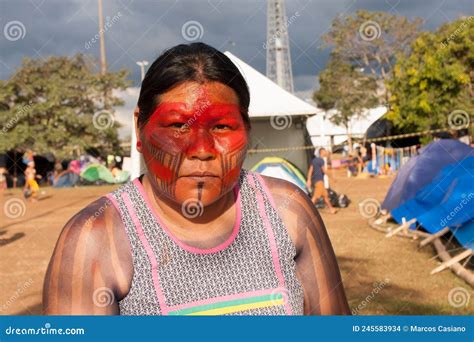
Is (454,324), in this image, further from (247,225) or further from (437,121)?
(437,121)

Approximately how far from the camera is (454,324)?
4.84ft

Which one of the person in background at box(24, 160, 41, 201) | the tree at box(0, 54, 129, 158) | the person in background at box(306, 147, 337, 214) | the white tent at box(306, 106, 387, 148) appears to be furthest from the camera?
the white tent at box(306, 106, 387, 148)

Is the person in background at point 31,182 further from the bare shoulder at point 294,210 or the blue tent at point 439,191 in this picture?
the bare shoulder at point 294,210

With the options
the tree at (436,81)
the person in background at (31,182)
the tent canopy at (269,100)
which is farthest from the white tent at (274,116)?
the tree at (436,81)

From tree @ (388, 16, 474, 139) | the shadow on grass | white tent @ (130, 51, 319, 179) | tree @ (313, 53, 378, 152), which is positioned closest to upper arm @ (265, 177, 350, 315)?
the shadow on grass

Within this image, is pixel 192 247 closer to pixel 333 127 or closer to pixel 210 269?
pixel 210 269

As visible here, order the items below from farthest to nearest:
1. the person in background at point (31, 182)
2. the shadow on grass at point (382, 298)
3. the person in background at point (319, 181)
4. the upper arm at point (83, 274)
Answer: the person in background at point (31, 182), the person in background at point (319, 181), the shadow on grass at point (382, 298), the upper arm at point (83, 274)

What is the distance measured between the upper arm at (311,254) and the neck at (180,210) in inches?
6.6

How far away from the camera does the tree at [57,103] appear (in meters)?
28.9

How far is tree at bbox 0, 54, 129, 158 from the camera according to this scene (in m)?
28.9

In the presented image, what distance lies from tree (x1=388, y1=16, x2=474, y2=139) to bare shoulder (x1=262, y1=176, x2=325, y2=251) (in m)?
21.8

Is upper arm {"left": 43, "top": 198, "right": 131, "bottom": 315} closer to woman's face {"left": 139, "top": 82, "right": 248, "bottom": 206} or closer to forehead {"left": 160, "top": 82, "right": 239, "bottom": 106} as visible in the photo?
woman's face {"left": 139, "top": 82, "right": 248, "bottom": 206}

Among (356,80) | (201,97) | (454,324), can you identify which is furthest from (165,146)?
(356,80)

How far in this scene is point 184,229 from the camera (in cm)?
140
